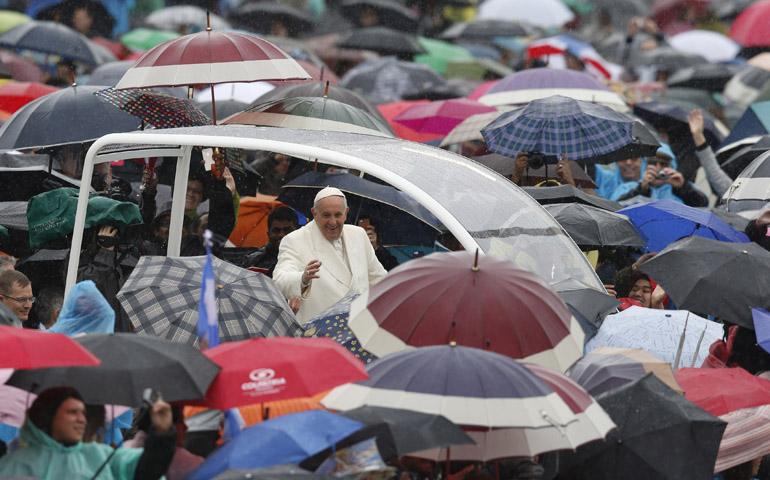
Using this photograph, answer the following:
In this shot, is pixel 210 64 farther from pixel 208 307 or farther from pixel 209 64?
pixel 208 307

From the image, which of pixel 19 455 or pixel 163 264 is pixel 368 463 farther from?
pixel 163 264

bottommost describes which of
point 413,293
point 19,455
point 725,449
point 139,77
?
point 725,449

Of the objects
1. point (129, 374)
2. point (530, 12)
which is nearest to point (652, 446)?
point (129, 374)

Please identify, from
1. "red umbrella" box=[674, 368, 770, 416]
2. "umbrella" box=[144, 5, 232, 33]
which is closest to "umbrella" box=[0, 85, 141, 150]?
"red umbrella" box=[674, 368, 770, 416]

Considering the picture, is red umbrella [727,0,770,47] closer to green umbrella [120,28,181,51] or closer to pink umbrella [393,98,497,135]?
pink umbrella [393,98,497,135]

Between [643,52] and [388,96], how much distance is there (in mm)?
7208

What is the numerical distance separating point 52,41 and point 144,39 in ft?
12.7

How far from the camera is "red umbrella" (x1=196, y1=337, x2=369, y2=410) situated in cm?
580

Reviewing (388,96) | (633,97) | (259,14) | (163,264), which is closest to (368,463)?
(163,264)

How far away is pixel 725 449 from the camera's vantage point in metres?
6.93

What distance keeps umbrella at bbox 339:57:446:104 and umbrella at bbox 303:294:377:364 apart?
9.79 m

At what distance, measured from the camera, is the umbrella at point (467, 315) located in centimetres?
649

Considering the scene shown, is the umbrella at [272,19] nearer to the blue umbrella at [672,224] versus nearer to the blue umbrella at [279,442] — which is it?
the blue umbrella at [672,224]

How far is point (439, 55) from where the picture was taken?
2284cm
